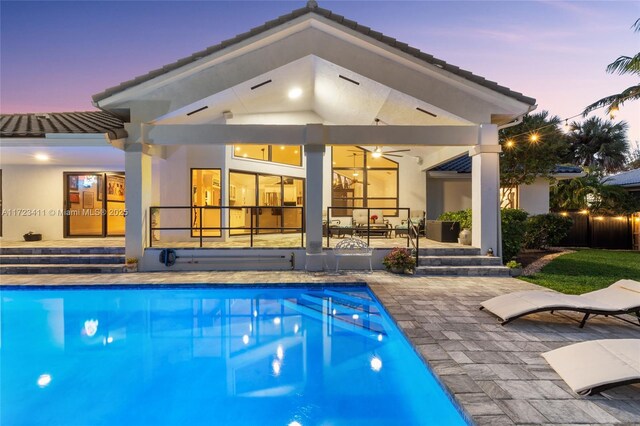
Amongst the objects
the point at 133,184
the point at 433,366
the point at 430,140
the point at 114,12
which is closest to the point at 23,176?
the point at 133,184

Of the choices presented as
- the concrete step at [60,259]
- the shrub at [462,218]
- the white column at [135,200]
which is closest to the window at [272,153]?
the white column at [135,200]

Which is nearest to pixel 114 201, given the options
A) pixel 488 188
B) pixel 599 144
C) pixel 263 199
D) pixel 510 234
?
pixel 263 199

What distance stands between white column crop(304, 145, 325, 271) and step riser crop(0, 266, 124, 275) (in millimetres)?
5001

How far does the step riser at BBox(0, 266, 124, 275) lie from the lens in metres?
8.25

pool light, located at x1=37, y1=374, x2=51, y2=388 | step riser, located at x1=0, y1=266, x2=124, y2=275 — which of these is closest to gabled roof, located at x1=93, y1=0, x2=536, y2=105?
step riser, located at x1=0, y1=266, x2=124, y2=275

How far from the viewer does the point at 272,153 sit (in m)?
13.0

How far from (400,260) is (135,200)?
23.5 feet

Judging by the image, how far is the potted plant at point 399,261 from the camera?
8219mm

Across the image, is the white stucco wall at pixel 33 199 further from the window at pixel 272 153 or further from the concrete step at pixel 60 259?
the window at pixel 272 153

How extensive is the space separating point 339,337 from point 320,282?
2387 millimetres

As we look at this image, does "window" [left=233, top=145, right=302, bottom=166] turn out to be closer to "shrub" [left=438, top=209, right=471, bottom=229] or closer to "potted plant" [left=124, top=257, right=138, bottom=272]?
"potted plant" [left=124, top=257, right=138, bottom=272]

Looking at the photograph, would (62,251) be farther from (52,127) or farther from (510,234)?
(510,234)

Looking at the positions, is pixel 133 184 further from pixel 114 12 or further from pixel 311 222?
pixel 114 12

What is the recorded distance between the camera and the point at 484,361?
3480 millimetres
